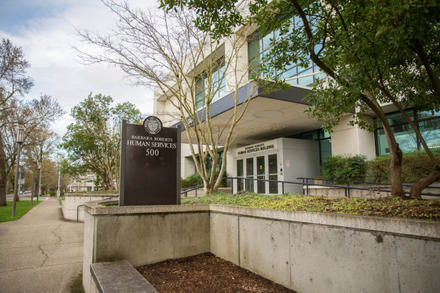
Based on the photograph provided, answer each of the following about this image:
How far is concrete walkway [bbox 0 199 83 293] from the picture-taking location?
17.2 feet

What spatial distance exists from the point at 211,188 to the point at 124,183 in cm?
468

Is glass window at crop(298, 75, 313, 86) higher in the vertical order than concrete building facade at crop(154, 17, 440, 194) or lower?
higher

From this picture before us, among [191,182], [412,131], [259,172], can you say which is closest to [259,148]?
[259,172]

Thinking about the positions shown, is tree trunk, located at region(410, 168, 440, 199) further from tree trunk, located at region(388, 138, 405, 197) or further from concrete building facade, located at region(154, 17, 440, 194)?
concrete building facade, located at region(154, 17, 440, 194)

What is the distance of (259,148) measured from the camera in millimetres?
18188

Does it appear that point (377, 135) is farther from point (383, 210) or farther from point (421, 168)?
point (383, 210)

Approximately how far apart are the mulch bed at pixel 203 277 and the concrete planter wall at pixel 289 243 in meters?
0.14

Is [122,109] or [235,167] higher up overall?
[122,109]

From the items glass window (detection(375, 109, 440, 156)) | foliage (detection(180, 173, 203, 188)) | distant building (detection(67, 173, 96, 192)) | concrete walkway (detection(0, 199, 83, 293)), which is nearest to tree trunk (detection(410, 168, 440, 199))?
concrete walkway (detection(0, 199, 83, 293))

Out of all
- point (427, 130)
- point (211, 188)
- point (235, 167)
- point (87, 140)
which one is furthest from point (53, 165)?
point (427, 130)

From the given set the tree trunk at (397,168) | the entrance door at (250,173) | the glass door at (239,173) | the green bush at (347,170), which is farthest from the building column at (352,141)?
the tree trunk at (397,168)

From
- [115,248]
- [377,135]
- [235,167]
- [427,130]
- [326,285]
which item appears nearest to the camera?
[326,285]

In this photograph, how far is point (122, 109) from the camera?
2175cm

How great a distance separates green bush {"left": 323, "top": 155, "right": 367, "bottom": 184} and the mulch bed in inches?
333
